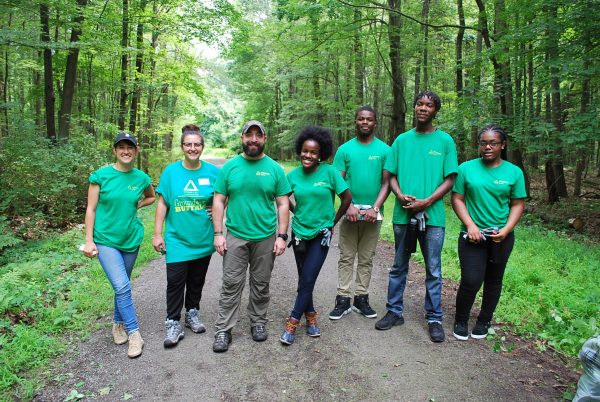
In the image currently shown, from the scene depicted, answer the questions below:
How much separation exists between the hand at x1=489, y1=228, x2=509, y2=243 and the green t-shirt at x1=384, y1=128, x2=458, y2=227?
1.59ft

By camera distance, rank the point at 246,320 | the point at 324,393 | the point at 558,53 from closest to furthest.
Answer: the point at 324,393
the point at 246,320
the point at 558,53

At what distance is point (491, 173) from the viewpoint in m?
3.79

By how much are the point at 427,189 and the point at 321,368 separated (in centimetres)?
204

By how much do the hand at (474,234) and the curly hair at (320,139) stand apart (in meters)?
1.59

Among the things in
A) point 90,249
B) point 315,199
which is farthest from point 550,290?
point 90,249

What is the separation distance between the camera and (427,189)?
396 cm

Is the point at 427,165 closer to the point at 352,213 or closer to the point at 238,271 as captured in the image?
the point at 352,213

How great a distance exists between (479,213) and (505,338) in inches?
54.1

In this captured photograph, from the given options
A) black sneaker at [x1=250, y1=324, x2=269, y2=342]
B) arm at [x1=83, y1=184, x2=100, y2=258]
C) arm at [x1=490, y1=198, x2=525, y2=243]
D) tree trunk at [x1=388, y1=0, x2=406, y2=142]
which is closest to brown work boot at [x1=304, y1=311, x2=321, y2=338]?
black sneaker at [x1=250, y1=324, x2=269, y2=342]

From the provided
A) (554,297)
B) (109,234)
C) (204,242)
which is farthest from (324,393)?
(554,297)

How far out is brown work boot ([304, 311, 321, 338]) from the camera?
13.1 feet

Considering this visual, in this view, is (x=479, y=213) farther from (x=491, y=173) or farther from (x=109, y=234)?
(x=109, y=234)

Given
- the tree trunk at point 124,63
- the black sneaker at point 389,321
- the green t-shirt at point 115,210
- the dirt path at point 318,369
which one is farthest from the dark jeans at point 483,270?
the tree trunk at point 124,63

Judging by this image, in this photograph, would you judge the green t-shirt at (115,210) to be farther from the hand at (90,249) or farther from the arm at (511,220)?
the arm at (511,220)
